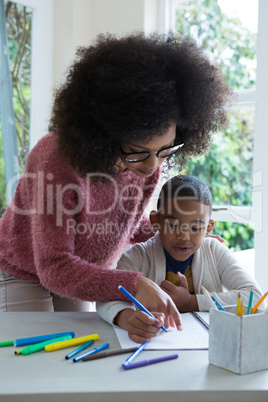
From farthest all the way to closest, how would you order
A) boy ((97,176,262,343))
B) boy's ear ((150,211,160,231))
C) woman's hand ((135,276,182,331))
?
boy's ear ((150,211,160,231)) < boy ((97,176,262,343)) < woman's hand ((135,276,182,331))

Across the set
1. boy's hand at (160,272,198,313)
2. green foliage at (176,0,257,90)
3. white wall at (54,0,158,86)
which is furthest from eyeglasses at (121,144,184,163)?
green foliage at (176,0,257,90)

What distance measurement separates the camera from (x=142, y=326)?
98cm

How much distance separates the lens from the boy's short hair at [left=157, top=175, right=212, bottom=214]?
1.41 metres

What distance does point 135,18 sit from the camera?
89.0 inches

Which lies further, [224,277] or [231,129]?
[231,129]

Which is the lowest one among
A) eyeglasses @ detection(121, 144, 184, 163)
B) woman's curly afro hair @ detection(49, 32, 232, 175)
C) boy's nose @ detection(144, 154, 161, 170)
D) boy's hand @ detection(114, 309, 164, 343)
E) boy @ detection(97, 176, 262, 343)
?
boy's hand @ detection(114, 309, 164, 343)

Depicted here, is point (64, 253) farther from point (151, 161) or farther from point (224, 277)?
point (224, 277)

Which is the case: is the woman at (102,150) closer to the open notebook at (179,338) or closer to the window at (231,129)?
the open notebook at (179,338)

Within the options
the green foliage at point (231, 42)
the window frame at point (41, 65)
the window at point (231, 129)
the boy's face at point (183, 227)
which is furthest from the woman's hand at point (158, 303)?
the green foliage at point (231, 42)

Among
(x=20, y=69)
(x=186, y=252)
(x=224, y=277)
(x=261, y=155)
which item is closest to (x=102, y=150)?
(x=186, y=252)

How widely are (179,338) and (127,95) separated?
1.75ft

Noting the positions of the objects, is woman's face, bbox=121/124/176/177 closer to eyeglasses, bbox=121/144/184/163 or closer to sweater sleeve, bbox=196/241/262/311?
eyeglasses, bbox=121/144/184/163

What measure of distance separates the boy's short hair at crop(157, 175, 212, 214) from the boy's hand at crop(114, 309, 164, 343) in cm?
48

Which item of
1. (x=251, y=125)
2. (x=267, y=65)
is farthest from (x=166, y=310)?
(x=251, y=125)
